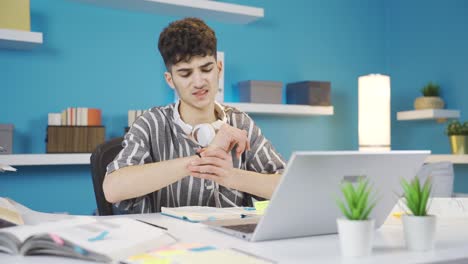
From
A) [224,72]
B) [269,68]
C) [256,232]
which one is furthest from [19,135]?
[256,232]

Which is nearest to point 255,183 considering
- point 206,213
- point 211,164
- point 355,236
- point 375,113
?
point 211,164

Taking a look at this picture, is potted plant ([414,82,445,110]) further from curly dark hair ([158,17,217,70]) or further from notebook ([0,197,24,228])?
notebook ([0,197,24,228])

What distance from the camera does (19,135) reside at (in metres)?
2.84

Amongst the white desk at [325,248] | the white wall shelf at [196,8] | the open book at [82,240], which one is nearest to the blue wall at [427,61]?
the white wall shelf at [196,8]

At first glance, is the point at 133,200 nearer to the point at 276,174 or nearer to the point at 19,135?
the point at 276,174

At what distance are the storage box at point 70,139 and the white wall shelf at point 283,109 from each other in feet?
3.03

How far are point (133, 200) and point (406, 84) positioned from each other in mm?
2972

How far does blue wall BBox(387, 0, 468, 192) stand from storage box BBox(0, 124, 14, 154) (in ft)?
9.10

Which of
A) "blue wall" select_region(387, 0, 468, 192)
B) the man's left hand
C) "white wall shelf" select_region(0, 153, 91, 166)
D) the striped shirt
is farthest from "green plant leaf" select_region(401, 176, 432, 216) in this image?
"blue wall" select_region(387, 0, 468, 192)

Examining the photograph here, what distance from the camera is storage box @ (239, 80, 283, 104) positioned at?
341 centimetres

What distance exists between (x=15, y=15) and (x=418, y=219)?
2.43m

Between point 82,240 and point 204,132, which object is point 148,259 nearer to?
point 82,240

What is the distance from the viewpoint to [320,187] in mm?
914

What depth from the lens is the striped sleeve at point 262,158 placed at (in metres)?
1.77
